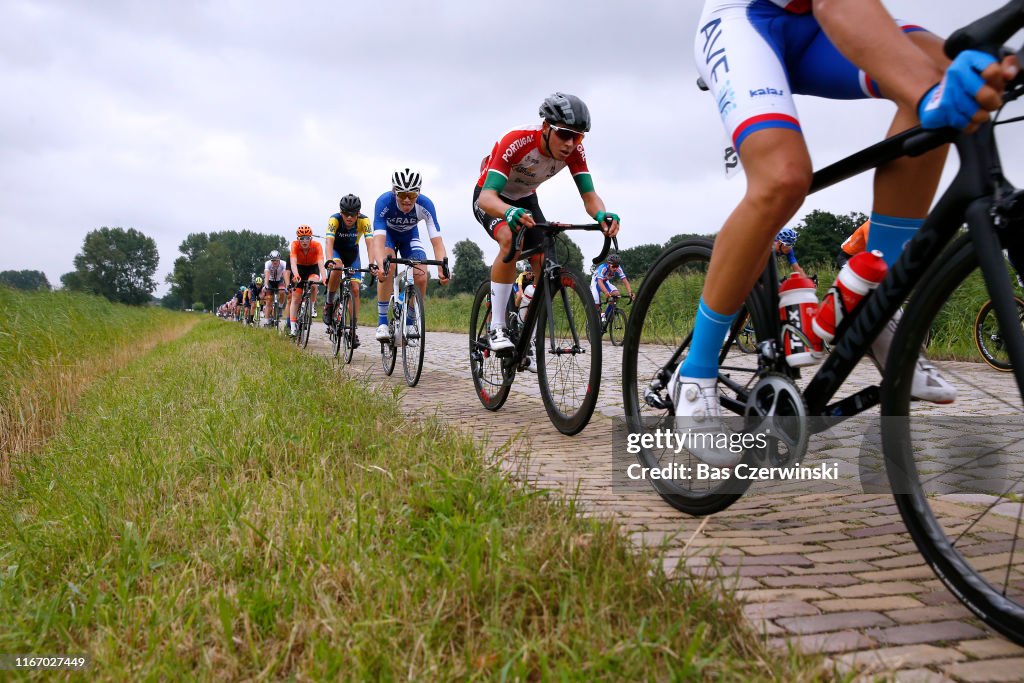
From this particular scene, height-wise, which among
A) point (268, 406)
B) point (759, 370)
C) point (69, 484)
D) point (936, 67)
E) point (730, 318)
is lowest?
point (69, 484)

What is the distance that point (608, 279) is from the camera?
1445cm

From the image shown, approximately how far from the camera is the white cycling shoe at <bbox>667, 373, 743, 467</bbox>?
2.46 meters

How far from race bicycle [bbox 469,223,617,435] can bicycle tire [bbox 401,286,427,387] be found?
6.82 ft

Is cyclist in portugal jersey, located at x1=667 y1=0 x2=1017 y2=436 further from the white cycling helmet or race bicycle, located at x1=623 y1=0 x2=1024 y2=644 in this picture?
the white cycling helmet

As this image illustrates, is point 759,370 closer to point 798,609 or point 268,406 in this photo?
point 798,609

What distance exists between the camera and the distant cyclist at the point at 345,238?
1113 cm

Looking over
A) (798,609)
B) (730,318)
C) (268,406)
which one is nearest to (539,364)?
(268,406)

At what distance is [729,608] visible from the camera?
1.70 meters

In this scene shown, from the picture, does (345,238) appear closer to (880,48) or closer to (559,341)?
(559,341)

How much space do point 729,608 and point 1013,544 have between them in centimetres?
75

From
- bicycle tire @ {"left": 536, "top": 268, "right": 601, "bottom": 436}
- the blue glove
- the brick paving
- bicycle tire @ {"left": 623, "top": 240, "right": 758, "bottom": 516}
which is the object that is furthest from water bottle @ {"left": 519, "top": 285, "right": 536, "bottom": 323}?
the blue glove

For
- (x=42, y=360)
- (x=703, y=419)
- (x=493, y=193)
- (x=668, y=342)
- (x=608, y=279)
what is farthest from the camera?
(x=608, y=279)

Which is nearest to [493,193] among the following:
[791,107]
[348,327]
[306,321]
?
[791,107]

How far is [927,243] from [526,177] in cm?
388
